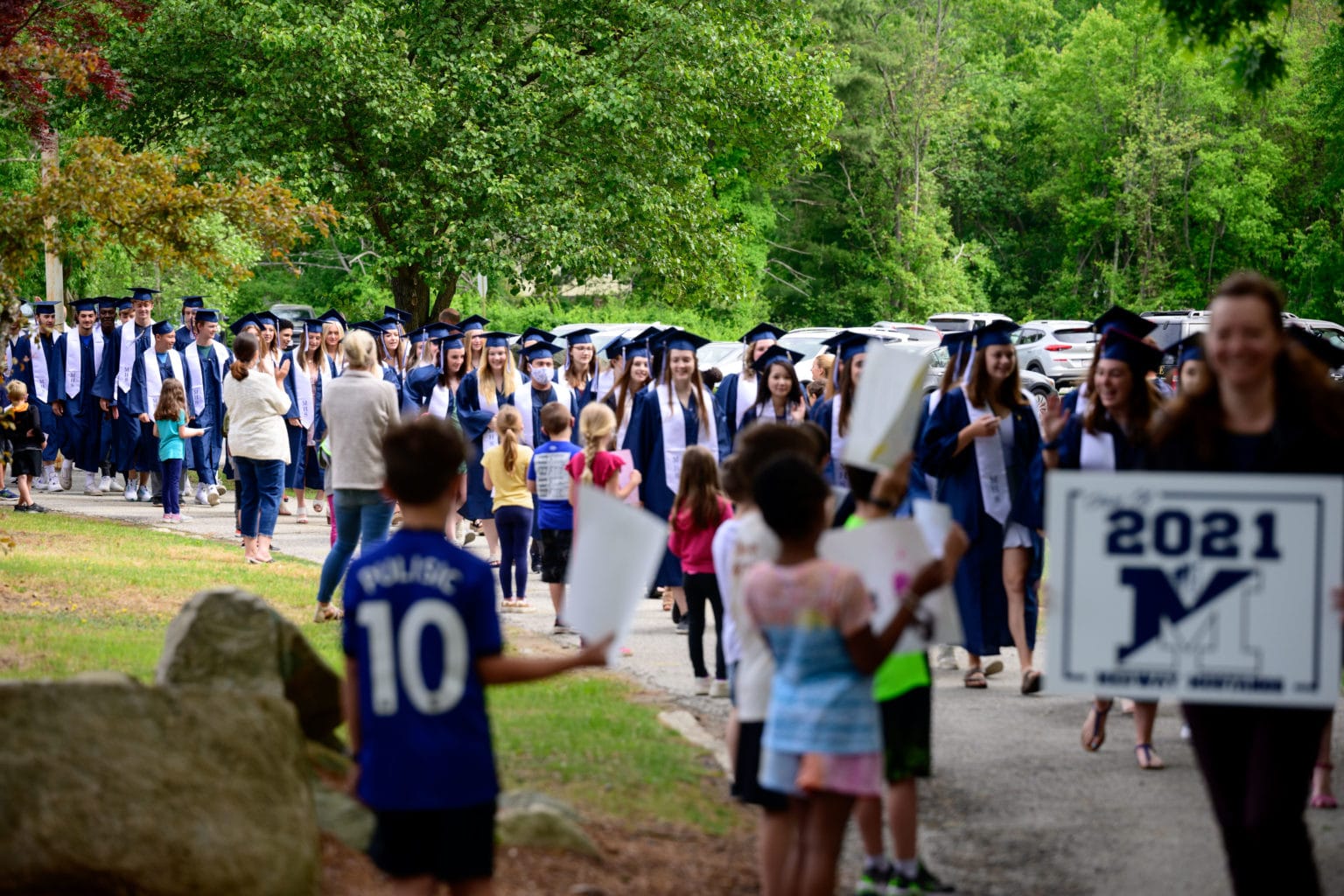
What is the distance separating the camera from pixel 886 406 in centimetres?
445

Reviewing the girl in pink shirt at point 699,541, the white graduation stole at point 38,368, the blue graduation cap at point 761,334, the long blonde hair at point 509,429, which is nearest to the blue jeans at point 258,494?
the long blonde hair at point 509,429

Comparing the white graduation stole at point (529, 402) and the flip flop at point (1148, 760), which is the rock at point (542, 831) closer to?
the flip flop at point (1148, 760)

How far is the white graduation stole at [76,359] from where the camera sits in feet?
64.0

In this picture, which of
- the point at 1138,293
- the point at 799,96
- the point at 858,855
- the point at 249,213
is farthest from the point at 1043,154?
the point at 858,855

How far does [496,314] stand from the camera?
145ft

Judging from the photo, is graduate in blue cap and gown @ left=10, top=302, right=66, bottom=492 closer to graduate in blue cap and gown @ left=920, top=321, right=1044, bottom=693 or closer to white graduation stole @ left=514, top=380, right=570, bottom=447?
white graduation stole @ left=514, top=380, right=570, bottom=447

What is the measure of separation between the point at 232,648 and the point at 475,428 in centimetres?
833

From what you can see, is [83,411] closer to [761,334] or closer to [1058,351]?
[761,334]

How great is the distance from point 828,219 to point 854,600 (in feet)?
163

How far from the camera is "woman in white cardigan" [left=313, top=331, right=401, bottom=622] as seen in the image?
9773 millimetres

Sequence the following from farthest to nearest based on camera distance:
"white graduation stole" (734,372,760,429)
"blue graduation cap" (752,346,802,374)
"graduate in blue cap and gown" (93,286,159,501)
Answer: "graduate in blue cap and gown" (93,286,159,501) < "white graduation stole" (734,372,760,429) < "blue graduation cap" (752,346,802,374)

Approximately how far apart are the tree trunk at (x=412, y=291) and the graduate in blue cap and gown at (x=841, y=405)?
581 inches

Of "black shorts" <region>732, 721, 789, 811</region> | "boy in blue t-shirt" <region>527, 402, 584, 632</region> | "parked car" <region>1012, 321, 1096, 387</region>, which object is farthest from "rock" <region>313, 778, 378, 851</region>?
"parked car" <region>1012, 321, 1096, 387</region>

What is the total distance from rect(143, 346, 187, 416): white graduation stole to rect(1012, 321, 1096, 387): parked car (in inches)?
897
